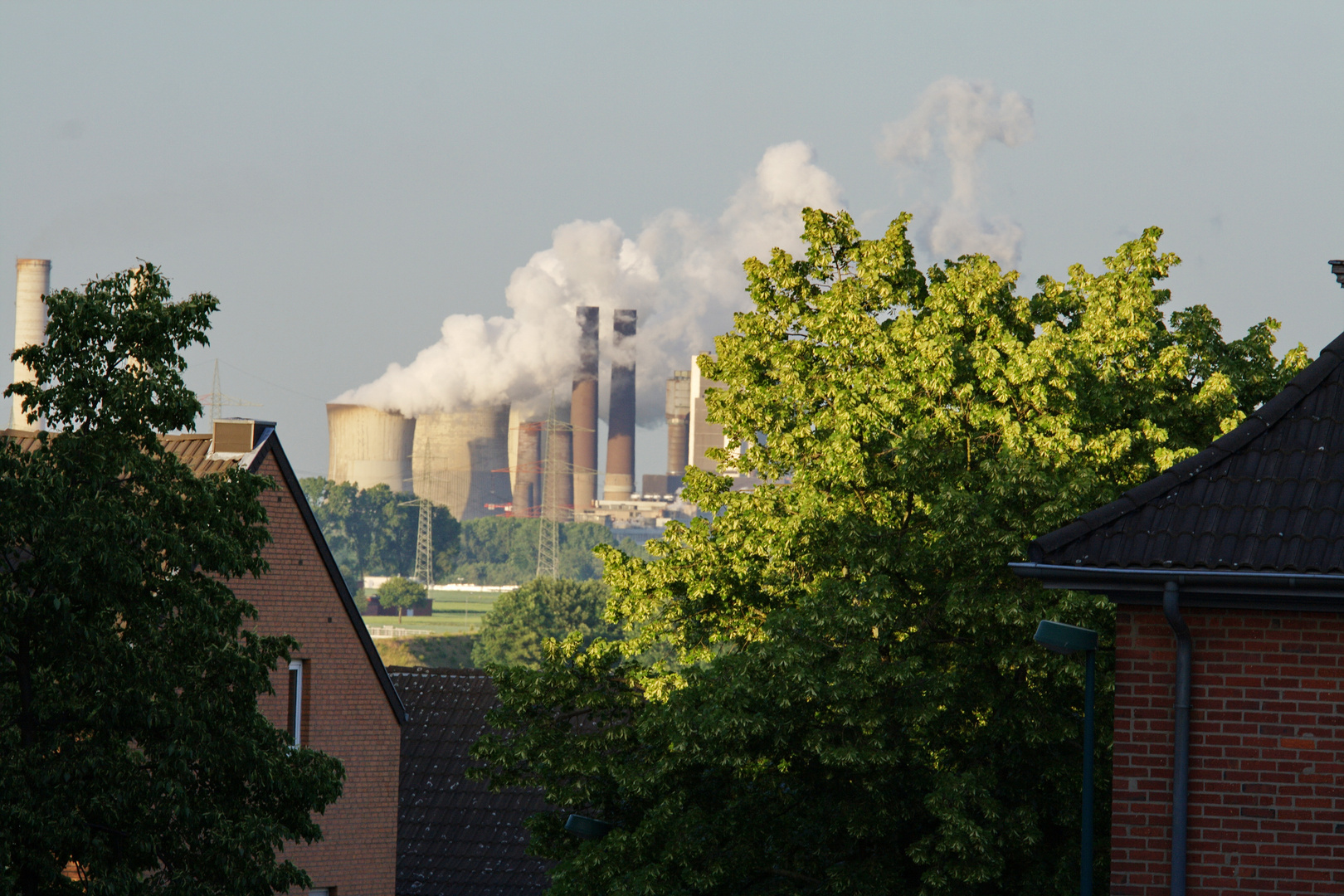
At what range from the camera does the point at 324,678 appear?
923 inches

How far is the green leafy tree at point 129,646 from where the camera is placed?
11406mm

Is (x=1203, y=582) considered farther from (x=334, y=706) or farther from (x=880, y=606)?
(x=334, y=706)

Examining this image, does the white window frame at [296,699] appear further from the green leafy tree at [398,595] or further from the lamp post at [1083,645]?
the green leafy tree at [398,595]

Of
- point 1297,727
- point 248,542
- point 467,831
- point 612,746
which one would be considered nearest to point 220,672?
point 248,542

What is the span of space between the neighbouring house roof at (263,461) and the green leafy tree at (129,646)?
8.89m

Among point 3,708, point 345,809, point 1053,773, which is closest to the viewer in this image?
point 3,708

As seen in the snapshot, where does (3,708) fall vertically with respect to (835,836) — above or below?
above

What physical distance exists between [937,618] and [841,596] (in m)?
1.11

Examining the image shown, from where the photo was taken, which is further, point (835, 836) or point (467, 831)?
point (467, 831)

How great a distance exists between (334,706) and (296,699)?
753 mm

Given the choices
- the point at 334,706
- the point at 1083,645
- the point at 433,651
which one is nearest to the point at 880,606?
the point at 1083,645

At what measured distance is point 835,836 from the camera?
52.6 feet

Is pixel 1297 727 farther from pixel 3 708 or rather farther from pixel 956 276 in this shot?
pixel 956 276

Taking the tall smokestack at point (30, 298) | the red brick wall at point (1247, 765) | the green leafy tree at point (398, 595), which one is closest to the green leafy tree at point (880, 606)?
the red brick wall at point (1247, 765)
